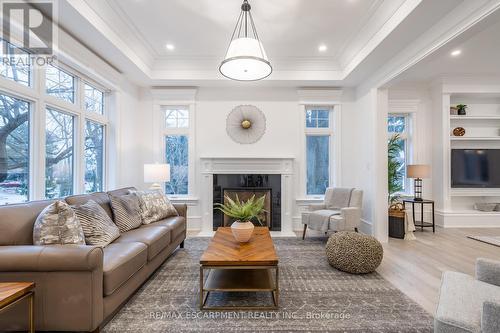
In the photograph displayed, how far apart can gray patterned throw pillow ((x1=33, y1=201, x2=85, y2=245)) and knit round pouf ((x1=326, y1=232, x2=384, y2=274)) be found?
2518 mm

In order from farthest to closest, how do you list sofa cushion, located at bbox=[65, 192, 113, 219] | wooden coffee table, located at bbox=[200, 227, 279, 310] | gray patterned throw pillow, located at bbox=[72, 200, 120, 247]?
sofa cushion, located at bbox=[65, 192, 113, 219]
gray patterned throw pillow, located at bbox=[72, 200, 120, 247]
wooden coffee table, located at bbox=[200, 227, 279, 310]

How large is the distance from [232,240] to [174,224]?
3.15ft

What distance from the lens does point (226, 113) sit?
4.68 meters

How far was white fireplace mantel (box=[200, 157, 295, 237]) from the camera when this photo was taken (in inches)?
175

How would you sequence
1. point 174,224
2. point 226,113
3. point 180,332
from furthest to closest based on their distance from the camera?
point 226,113, point 174,224, point 180,332

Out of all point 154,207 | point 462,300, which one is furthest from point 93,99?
point 462,300

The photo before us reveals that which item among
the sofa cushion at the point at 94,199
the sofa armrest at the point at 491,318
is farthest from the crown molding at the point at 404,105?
the sofa cushion at the point at 94,199

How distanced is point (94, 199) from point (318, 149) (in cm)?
389

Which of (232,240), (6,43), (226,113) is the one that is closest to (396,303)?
(232,240)

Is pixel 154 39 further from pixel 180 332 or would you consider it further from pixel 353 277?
pixel 353 277

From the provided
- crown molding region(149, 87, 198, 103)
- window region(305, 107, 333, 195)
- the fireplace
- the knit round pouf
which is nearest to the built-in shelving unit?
window region(305, 107, 333, 195)

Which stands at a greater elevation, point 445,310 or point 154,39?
point 154,39

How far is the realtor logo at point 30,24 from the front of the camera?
2203mm

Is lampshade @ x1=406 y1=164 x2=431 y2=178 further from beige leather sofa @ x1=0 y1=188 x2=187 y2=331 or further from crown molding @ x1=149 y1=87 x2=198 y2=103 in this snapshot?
beige leather sofa @ x1=0 y1=188 x2=187 y2=331
